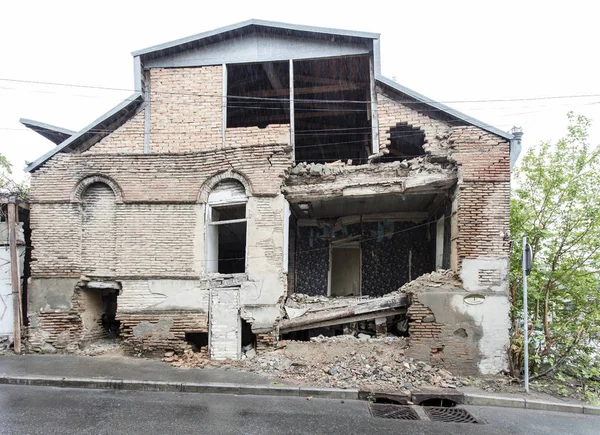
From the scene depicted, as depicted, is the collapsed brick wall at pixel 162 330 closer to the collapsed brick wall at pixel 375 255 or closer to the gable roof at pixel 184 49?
the collapsed brick wall at pixel 375 255

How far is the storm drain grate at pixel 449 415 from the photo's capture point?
6020 millimetres

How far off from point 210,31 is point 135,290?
6.65 m

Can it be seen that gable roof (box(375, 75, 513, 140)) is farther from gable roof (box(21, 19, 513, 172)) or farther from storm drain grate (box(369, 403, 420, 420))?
storm drain grate (box(369, 403, 420, 420))

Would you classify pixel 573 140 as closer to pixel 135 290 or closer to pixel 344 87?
pixel 344 87

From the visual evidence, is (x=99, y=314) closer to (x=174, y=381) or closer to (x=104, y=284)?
(x=104, y=284)

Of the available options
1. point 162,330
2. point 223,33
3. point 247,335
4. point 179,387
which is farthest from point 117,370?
point 223,33

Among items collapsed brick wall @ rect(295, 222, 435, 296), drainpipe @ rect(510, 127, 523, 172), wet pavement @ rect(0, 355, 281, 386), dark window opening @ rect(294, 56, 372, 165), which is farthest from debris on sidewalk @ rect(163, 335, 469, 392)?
drainpipe @ rect(510, 127, 523, 172)

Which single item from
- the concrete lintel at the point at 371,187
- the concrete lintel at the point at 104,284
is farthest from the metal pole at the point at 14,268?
the concrete lintel at the point at 371,187

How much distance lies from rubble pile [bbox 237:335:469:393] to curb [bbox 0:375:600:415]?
12.0 inches

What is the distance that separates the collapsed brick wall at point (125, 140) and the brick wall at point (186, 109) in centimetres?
32

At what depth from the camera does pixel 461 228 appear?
8227 millimetres

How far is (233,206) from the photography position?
31.3ft

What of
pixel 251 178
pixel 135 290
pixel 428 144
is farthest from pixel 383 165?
pixel 135 290

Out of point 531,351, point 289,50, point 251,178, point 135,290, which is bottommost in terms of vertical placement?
point 531,351
